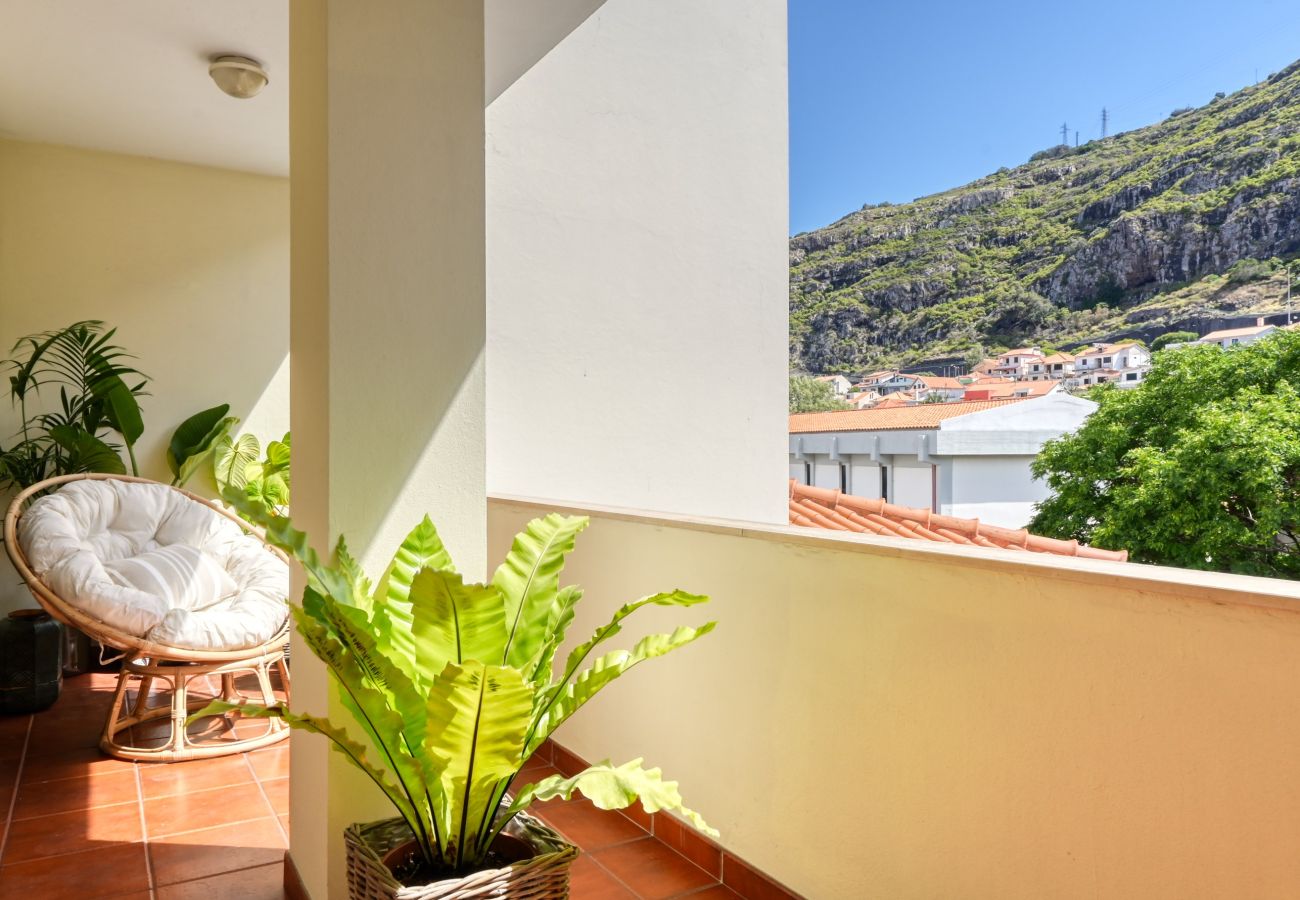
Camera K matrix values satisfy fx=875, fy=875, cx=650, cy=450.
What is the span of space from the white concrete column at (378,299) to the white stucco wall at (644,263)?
161 cm

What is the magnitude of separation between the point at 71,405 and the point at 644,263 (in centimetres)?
284

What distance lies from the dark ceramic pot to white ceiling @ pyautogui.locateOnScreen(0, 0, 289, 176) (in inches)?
84.1

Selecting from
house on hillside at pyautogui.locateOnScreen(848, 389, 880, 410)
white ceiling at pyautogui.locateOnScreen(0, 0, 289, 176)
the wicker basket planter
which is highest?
white ceiling at pyautogui.locateOnScreen(0, 0, 289, 176)

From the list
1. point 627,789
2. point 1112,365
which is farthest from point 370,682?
point 1112,365

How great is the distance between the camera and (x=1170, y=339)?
17.2 meters

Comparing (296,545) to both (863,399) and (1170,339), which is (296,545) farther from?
(1170,339)

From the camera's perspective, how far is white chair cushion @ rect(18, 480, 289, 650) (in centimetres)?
288

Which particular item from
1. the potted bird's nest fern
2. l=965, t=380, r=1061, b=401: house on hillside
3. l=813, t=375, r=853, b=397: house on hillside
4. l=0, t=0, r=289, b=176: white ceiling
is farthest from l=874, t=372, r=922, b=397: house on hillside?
the potted bird's nest fern

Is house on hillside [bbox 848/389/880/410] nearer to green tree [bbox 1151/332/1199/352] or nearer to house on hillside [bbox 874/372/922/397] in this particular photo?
house on hillside [bbox 874/372/922/397]

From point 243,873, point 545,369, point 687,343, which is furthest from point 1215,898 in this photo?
point 687,343

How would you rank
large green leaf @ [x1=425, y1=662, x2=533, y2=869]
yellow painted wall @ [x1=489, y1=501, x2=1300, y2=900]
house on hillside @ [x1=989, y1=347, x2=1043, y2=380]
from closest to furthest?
yellow painted wall @ [x1=489, y1=501, x2=1300, y2=900], large green leaf @ [x1=425, y1=662, x2=533, y2=869], house on hillside @ [x1=989, y1=347, x2=1043, y2=380]

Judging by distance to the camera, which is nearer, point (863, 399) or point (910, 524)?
point (910, 524)

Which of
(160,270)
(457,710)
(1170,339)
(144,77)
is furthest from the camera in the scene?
(1170,339)

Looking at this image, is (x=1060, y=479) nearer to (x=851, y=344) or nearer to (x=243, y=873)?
(x=851, y=344)
